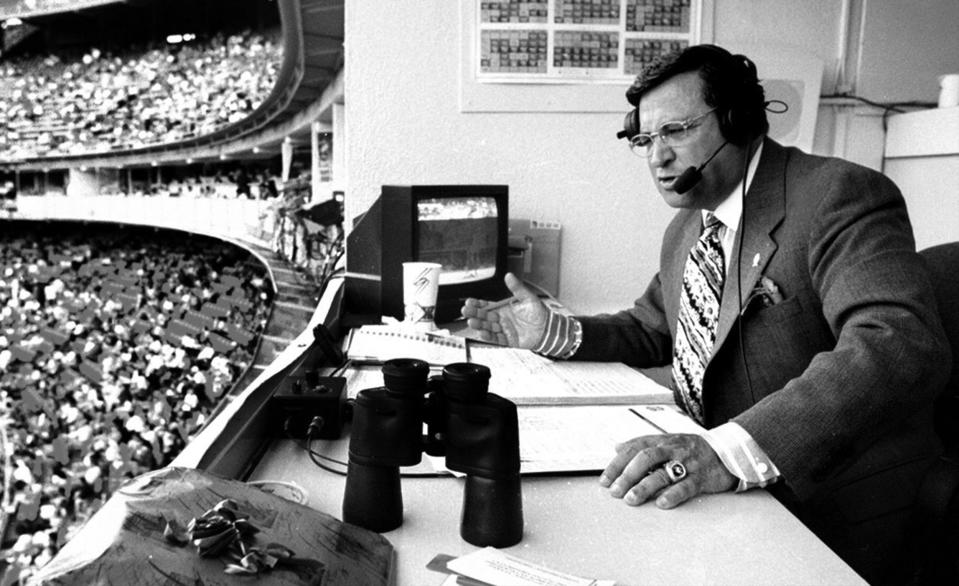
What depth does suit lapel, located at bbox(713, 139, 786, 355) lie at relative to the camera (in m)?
1.17

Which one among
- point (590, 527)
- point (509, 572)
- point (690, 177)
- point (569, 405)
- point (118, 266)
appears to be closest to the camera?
point (509, 572)

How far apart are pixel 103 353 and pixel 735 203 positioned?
578 inches

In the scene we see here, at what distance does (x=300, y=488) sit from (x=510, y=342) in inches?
27.8

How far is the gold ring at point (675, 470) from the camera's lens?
2.60ft

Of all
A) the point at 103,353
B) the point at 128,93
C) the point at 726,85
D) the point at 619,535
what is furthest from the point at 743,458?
the point at 128,93

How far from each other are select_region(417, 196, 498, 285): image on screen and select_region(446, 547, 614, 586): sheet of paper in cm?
113

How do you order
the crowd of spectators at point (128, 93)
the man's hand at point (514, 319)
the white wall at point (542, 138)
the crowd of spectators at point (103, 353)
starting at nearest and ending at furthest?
the man's hand at point (514, 319) → the white wall at point (542, 138) → the crowd of spectators at point (103, 353) → the crowd of spectators at point (128, 93)

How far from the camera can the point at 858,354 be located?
35.6 inches

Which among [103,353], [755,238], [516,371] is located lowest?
[103,353]

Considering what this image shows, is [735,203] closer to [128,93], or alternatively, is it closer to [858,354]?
[858,354]

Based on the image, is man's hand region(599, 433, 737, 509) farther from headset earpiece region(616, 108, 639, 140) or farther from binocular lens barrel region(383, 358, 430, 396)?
headset earpiece region(616, 108, 639, 140)

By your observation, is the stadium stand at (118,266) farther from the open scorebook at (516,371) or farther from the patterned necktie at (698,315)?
the patterned necktie at (698,315)

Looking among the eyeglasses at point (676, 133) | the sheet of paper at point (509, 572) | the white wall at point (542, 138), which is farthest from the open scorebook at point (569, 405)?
the white wall at point (542, 138)

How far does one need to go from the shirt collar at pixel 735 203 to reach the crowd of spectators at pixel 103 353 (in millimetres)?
8899
